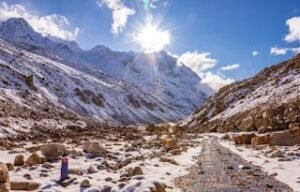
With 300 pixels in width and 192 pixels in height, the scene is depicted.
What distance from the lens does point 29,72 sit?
343 ft

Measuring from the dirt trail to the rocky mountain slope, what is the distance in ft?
63.2

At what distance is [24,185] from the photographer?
54.5 ft

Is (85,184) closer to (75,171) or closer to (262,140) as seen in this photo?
(75,171)

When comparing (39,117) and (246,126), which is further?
(246,126)

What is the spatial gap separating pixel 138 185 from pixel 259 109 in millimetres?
54650

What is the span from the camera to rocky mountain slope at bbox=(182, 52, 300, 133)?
5459 centimetres

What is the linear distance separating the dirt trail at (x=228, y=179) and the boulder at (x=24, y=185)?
6.56 metres

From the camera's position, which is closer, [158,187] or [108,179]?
[158,187]

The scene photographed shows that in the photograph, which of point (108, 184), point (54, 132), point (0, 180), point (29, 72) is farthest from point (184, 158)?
point (29, 72)

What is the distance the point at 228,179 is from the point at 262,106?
50455 mm

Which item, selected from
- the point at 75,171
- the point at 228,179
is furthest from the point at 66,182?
the point at 228,179

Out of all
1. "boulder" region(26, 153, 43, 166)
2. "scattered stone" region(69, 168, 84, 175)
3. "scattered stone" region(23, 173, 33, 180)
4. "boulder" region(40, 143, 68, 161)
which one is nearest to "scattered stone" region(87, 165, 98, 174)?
"scattered stone" region(69, 168, 84, 175)

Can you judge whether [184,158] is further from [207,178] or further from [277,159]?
[207,178]

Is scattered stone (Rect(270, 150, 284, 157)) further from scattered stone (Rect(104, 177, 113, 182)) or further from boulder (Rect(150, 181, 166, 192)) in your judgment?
scattered stone (Rect(104, 177, 113, 182))
